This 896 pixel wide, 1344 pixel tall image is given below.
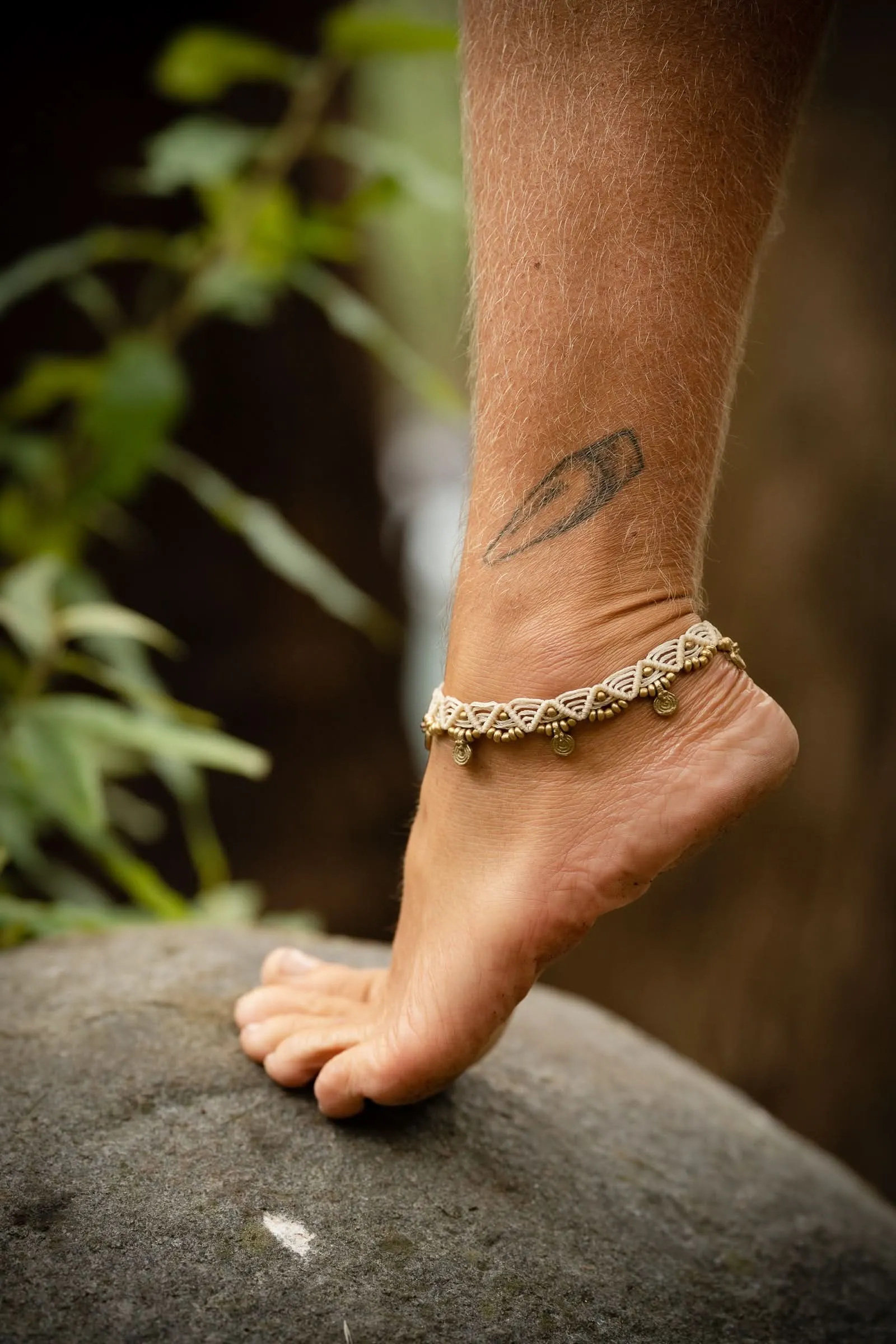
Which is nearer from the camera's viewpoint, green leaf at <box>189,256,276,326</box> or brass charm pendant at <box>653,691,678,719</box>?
brass charm pendant at <box>653,691,678,719</box>

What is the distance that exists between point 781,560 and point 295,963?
50.7 inches

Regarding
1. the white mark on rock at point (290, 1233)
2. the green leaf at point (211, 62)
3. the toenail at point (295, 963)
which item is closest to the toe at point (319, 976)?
the toenail at point (295, 963)

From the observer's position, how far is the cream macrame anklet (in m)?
0.66

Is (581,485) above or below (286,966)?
above

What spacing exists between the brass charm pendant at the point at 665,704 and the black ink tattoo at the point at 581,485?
0.43 ft

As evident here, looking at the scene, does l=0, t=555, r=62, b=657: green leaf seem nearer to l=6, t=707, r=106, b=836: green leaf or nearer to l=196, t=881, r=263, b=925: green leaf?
l=6, t=707, r=106, b=836: green leaf

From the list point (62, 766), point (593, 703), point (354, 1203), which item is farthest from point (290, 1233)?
point (62, 766)

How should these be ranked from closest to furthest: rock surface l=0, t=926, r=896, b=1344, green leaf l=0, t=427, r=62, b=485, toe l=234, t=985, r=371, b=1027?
rock surface l=0, t=926, r=896, b=1344 < toe l=234, t=985, r=371, b=1027 < green leaf l=0, t=427, r=62, b=485

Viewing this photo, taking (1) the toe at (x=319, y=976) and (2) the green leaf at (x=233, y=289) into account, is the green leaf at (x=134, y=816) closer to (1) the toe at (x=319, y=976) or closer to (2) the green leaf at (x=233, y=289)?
(2) the green leaf at (x=233, y=289)

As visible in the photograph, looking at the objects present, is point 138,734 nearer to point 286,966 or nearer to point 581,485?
point 286,966

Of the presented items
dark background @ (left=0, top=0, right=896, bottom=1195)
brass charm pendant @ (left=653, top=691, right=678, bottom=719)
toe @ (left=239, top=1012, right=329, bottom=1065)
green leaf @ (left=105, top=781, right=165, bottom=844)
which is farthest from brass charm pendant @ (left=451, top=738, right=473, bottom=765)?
green leaf @ (left=105, top=781, right=165, bottom=844)

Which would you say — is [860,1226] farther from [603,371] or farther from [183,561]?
[183,561]

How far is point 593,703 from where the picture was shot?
66 centimetres

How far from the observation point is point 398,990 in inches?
28.3
